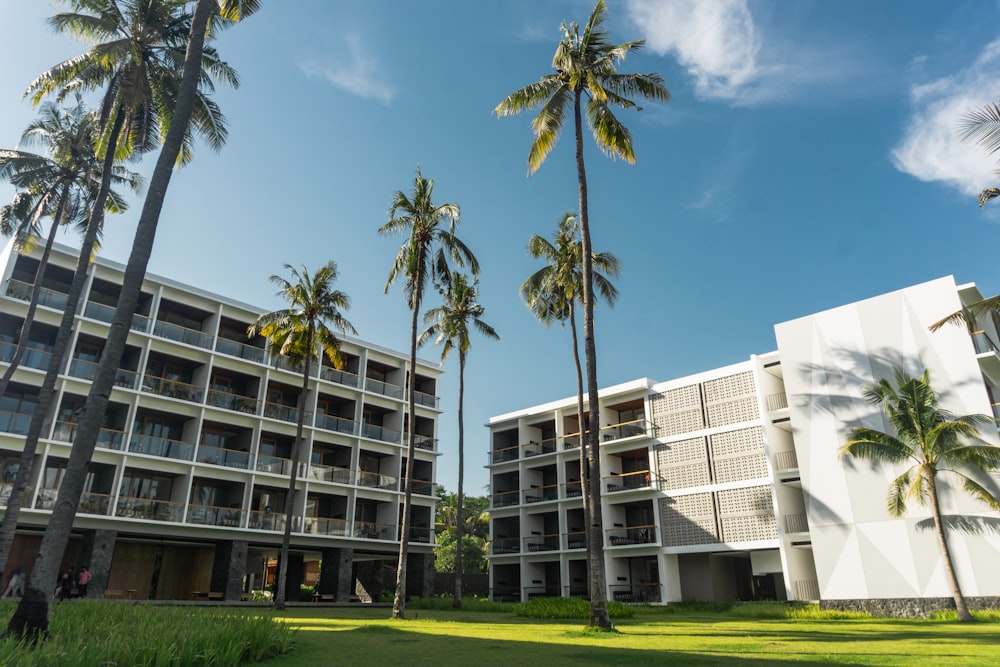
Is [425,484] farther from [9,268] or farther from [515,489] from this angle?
[9,268]

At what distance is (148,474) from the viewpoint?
3119 centimetres

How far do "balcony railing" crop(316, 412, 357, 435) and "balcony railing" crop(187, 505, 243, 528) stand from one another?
657 centimetres

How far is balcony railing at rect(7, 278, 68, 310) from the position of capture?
27.6m

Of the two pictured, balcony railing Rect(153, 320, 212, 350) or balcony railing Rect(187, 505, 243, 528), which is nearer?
balcony railing Rect(187, 505, 243, 528)

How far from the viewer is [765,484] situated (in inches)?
1265

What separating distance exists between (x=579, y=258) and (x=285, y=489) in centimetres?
2046

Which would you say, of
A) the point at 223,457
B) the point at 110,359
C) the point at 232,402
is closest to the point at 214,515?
the point at 223,457

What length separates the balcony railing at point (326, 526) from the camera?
33.8 metres

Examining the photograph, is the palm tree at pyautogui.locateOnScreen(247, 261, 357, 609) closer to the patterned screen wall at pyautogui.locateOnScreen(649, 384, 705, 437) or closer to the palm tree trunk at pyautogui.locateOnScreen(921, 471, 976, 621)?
the patterned screen wall at pyautogui.locateOnScreen(649, 384, 705, 437)

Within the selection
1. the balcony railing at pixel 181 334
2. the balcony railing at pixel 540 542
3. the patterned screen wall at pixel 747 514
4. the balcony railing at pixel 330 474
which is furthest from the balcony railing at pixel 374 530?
the patterned screen wall at pixel 747 514

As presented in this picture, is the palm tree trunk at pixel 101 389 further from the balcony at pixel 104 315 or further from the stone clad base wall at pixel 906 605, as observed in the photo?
the stone clad base wall at pixel 906 605

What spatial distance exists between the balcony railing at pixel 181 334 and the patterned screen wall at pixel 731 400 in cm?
2752

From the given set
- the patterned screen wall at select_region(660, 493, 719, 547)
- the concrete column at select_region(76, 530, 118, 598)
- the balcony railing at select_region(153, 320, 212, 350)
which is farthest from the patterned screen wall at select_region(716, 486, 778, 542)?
the concrete column at select_region(76, 530, 118, 598)

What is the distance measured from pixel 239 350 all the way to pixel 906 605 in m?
33.3
